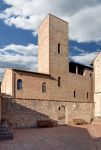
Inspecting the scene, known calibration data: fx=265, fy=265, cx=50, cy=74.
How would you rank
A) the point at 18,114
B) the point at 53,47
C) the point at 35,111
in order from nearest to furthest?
1. the point at 18,114
2. the point at 35,111
3. the point at 53,47

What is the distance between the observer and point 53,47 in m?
36.7

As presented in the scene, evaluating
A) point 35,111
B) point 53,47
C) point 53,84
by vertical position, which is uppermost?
point 53,47

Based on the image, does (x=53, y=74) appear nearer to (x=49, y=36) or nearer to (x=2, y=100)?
(x=49, y=36)

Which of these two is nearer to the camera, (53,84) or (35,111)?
(35,111)

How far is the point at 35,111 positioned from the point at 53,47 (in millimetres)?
12967

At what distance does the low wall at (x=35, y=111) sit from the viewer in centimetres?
2442

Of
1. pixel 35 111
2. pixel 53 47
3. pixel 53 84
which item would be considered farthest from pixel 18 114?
pixel 53 47

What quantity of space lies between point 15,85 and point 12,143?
685 inches

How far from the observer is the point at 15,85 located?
32219mm

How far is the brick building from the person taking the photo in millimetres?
27609

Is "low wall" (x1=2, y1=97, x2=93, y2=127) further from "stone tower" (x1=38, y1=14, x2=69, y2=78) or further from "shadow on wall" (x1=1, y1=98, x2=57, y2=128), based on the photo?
"stone tower" (x1=38, y1=14, x2=69, y2=78)

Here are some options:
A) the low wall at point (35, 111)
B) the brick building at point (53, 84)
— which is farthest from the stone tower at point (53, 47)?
the low wall at point (35, 111)

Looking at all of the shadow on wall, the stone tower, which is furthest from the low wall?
the stone tower

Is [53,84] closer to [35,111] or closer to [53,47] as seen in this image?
[53,47]
